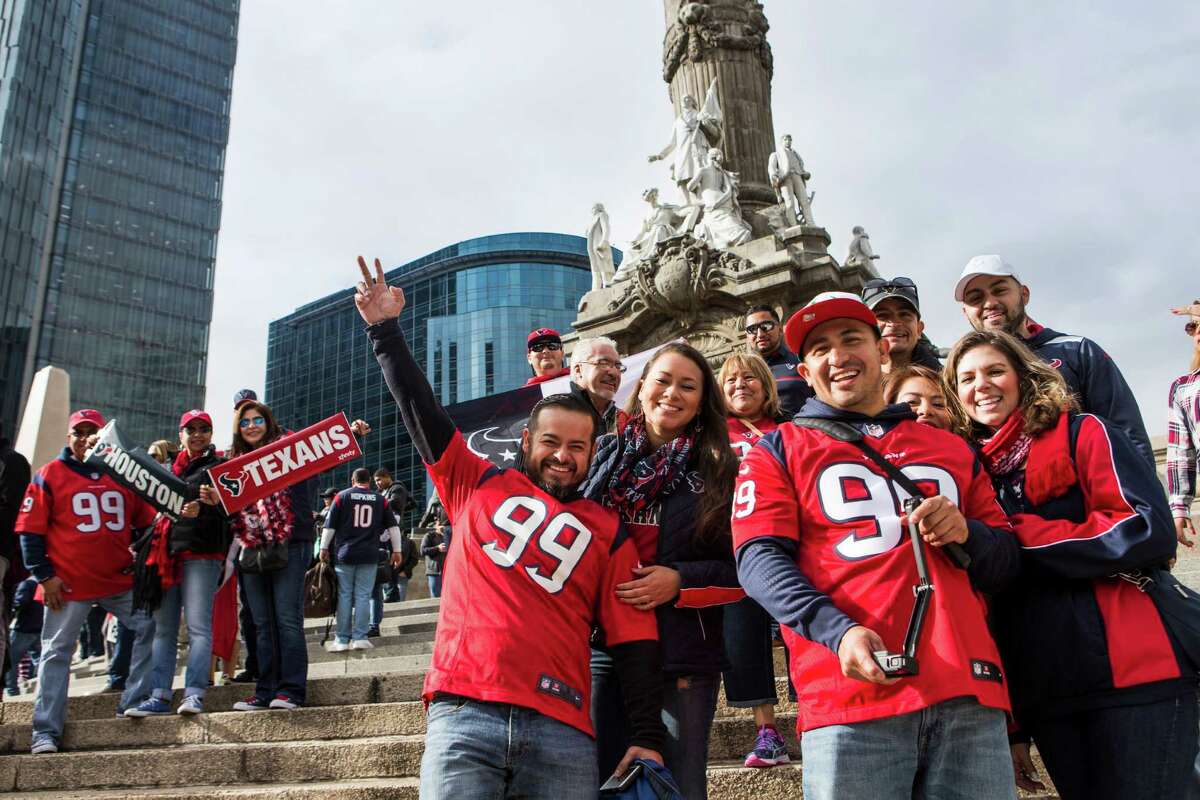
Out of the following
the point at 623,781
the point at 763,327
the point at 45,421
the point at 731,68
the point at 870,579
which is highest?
the point at 731,68

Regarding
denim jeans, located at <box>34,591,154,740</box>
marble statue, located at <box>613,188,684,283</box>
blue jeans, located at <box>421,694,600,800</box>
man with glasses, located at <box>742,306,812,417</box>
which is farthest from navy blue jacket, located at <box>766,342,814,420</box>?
marble statue, located at <box>613,188,684,283</box>

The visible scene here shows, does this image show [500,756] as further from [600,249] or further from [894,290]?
[600,249]

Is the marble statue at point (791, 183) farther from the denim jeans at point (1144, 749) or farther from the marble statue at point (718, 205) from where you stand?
the denim jeans at point (1144, 749)

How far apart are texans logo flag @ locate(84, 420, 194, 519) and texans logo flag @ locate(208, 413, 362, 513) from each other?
25 centimetres

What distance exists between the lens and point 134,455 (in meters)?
5.20

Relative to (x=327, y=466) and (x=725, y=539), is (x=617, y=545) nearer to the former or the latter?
(x=725, y=539)

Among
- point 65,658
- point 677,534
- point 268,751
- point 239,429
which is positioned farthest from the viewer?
point 239,429

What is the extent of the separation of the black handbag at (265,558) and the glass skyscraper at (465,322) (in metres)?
59.2

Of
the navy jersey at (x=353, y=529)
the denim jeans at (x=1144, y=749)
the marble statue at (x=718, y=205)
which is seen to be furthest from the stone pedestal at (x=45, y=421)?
the denim jeans at (x=1144, y=749)

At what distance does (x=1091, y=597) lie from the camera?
230 cm

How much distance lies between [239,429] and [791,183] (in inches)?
539

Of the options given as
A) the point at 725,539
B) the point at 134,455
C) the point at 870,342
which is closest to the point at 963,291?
the point at 870,342

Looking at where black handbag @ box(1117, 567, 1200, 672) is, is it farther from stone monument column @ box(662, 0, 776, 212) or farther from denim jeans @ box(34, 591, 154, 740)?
stone monument column @ box(662, 0, 776, 212)

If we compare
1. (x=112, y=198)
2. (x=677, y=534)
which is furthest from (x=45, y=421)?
(x=112, y=198)
